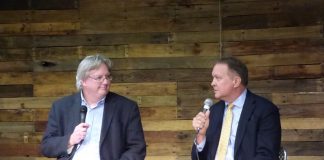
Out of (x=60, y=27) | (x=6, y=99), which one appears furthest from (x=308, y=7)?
(x=6, y=99)

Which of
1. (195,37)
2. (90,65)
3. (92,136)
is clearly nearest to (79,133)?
(92,136)

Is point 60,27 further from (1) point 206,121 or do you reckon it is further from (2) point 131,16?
(1) point 206,121

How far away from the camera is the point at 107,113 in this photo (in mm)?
3646

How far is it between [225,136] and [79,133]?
1.00m

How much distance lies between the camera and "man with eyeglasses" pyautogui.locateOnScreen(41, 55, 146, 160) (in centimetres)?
357

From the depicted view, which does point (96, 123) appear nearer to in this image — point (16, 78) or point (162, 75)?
point (162, 75)

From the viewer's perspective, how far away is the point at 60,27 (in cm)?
508

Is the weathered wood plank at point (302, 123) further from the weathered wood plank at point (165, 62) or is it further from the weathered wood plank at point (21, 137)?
the weathered wood plank at point (21, 137)

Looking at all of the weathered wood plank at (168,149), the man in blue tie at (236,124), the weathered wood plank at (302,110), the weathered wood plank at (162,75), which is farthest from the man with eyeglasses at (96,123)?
the weathered wood plank at (302,110)

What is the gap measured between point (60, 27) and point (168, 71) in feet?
3.72

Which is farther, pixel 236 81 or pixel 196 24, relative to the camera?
pixel 196 24

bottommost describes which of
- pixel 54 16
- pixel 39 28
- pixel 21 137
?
pixel 21 137

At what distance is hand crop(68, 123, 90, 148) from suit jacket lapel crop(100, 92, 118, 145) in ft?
0.78

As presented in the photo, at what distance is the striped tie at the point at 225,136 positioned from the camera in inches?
141
